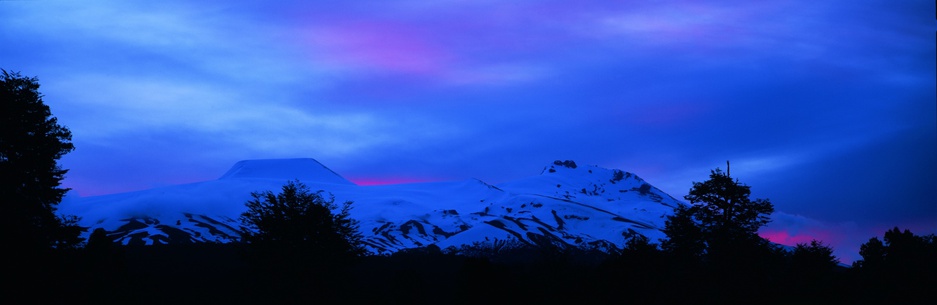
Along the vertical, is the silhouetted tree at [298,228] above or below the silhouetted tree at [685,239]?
below

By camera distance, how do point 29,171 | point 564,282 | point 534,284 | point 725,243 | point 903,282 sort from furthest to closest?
point 564,282, point 534,284, point 903,282, point 725,243, point 29,171

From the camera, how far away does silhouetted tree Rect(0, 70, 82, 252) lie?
37469 mm

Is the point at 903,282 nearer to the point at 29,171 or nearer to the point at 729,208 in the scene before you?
the point at 729,208

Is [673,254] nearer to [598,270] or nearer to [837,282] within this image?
[598,270]

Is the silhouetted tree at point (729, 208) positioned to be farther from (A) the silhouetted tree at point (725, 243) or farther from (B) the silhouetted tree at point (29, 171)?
(B) the silhouetted tree at point (29, 171)

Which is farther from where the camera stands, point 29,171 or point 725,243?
point 725,243

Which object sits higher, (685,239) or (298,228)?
(685,239)

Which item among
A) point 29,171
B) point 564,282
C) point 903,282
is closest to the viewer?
point 29,171

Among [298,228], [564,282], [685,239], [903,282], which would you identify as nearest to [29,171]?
[298,228]

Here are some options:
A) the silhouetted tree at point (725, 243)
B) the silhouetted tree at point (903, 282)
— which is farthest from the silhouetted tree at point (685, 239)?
the silhouetted tree at point (903, 282)

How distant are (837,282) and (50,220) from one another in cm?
6394

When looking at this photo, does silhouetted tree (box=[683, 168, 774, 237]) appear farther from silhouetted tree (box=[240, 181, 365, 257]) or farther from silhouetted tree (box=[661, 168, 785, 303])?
silhouetted tree (box=[240, 181, 365, 257])

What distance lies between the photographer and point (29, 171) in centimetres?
3956

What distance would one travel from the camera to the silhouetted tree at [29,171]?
37469mm
